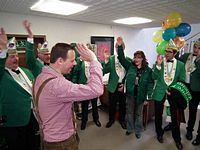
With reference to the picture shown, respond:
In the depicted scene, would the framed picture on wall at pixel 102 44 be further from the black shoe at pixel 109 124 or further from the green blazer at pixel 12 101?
the green blazer at pixel 12 101

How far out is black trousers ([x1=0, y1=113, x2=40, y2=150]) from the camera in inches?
70.6

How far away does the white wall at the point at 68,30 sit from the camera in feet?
11.5

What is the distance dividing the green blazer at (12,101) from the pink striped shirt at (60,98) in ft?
2.21

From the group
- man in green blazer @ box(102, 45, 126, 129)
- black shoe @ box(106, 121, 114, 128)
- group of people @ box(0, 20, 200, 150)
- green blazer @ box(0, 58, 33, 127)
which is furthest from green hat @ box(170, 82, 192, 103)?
green blazer @ box(0, 58, 33, 127)

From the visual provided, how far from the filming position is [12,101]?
1785mm

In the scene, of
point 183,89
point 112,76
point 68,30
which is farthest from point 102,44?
point 183,89

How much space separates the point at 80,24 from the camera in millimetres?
4555

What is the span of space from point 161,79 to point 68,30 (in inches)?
104

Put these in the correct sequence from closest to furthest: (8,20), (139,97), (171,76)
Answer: (171,76) < (139,97) < (8,20)

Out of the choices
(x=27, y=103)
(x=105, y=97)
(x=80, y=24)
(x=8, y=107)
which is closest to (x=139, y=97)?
(x=105, y=97)

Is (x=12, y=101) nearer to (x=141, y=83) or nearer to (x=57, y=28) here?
(x=141, y=83)

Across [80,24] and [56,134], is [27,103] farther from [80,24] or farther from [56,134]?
[80,24]

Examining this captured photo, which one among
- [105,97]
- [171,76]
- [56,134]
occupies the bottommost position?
[105,97]

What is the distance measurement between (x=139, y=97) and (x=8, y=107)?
1.97 m
